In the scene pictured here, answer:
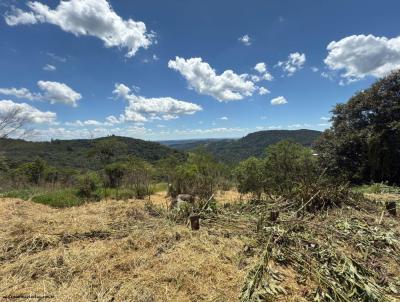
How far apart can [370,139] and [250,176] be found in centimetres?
497

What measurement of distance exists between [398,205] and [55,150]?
49.4 metres

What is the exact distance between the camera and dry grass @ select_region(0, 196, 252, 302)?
98.8 inches

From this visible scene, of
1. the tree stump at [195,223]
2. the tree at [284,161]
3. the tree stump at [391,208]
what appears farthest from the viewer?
the tree at [284,161]

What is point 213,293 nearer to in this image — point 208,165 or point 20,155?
point 208,165

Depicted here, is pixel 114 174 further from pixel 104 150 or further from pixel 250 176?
pixel 250 176

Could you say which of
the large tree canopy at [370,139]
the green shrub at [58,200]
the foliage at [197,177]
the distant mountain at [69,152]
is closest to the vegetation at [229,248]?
the green shrub at [58,200]

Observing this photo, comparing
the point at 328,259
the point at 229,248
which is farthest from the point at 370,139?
the point at 229,248

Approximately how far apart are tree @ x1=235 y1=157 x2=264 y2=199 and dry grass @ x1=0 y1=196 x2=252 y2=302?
4.15 m

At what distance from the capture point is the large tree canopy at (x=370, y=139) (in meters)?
10.9

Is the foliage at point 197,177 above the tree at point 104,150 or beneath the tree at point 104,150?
beneath

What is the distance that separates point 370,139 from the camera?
10656 millimetres

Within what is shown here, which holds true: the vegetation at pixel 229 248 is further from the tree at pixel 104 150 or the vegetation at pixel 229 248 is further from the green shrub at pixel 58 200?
the tree at pixel 104 150

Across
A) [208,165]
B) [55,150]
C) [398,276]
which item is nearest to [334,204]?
[398,276]

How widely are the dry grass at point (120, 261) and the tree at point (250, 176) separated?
4155 mm
